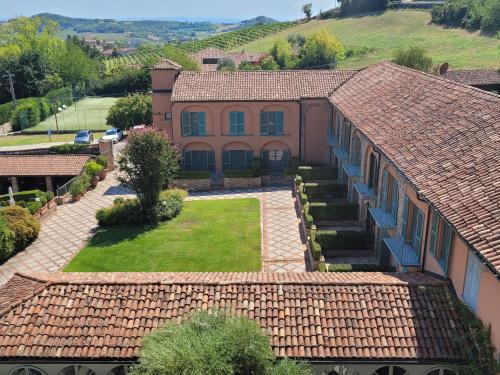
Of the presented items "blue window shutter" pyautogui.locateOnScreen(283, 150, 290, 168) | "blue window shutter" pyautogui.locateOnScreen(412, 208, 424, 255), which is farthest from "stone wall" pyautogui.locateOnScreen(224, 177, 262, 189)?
"blue window shutter" pyautogui.locateOnScreen(412, 208, 424, 255)

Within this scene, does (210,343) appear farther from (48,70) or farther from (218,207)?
(48,70)

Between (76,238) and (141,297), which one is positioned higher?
(141,297)

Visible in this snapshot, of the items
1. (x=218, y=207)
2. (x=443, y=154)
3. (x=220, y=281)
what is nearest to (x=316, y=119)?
(x=218, y=207)

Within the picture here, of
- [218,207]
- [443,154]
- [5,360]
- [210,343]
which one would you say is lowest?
[218,207]

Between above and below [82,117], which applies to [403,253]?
above

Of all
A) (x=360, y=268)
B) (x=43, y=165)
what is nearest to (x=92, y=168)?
(x=43, y=165)

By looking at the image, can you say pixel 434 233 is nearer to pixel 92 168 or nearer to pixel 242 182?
pixel 242 182

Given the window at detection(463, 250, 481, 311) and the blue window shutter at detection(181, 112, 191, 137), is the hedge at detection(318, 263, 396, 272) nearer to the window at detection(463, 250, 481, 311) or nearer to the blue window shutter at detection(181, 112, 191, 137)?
the window at detection(463, 250, 481, 311)
